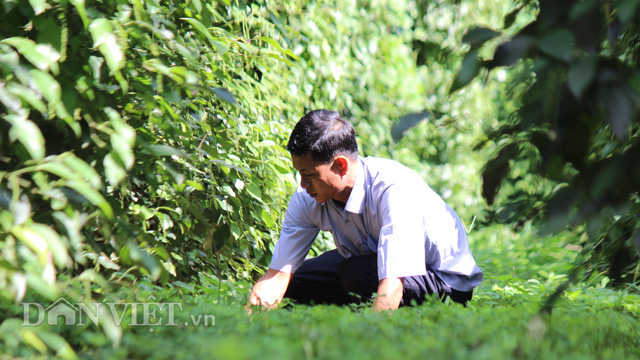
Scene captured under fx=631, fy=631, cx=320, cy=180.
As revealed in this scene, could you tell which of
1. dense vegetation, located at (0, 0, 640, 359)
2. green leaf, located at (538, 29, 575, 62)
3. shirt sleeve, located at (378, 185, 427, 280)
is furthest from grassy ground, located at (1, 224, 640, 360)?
shirt sleeve, located at (378, 185, 427, 280)

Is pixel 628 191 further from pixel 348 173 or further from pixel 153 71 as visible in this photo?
pixel 348 173

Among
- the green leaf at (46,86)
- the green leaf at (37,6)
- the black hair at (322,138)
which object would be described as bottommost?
the black hair at (322,138)

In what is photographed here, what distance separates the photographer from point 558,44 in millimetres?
1164

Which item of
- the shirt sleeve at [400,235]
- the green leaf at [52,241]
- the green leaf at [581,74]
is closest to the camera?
the green leaf at [581,74]

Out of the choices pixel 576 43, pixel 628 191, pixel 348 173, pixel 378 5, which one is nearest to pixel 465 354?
pixel 628 191

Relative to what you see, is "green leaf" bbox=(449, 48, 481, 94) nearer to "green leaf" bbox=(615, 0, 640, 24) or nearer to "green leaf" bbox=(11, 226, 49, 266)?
"green leaf" bbox=(615, 0, 640, 24)

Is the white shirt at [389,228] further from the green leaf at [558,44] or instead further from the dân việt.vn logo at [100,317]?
the green leaf at [558,44]

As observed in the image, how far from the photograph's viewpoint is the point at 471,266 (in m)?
3.05

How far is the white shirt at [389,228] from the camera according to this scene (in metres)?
2.64

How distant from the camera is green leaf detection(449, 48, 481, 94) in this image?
47.1 inches

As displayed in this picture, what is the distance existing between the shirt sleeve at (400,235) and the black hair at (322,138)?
30cm

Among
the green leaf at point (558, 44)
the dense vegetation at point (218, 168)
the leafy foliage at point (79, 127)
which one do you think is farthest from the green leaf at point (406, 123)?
the leafy foliage at point (79, 127)

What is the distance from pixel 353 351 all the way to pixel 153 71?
A: 3.63 ft

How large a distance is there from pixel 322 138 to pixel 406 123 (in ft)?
5.22
